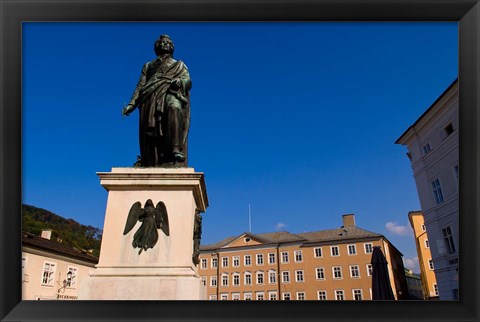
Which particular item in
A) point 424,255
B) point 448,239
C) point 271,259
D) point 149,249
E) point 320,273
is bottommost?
point 149,249

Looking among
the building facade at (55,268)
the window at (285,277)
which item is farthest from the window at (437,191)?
the window at (285,277)

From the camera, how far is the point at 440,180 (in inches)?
936

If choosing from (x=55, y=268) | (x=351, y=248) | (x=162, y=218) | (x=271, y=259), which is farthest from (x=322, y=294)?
(x=162, y=218)

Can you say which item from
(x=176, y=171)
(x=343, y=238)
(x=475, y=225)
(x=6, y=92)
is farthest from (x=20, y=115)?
(x=343, y=238)

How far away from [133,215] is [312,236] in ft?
188

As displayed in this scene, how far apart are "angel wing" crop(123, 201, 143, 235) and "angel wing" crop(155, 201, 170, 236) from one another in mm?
191

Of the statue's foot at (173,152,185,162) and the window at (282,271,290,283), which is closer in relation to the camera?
the statue's foot at (173,152,185,162)

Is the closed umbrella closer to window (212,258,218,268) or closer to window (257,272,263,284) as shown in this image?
window (257,272,263,284)

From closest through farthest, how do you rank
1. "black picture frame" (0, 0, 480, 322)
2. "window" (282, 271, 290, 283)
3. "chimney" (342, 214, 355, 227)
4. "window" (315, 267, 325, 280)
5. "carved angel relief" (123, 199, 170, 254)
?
1. "black picture frame" (0, 0, 480, 322)
2. "carved angel relief" (123, 199, 170, 254)
3. "window" (315, 267, 325, 280)
4. "window" (282, 271, 290, 283)
5. "chimney" (342, 214, 355, 227)

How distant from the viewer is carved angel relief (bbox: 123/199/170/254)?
3498 mm

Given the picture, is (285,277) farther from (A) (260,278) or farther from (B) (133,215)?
(B) (133,215)

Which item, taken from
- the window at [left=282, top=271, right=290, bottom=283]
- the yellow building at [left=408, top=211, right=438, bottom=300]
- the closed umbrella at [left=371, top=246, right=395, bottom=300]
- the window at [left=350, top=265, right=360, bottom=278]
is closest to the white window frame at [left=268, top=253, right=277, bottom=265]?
the window at [left=282, top=271, right=290, bottom=283]

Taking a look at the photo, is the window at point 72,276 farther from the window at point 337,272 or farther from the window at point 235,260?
the window at point 337,272

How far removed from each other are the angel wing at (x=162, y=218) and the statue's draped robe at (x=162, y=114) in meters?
0.71
